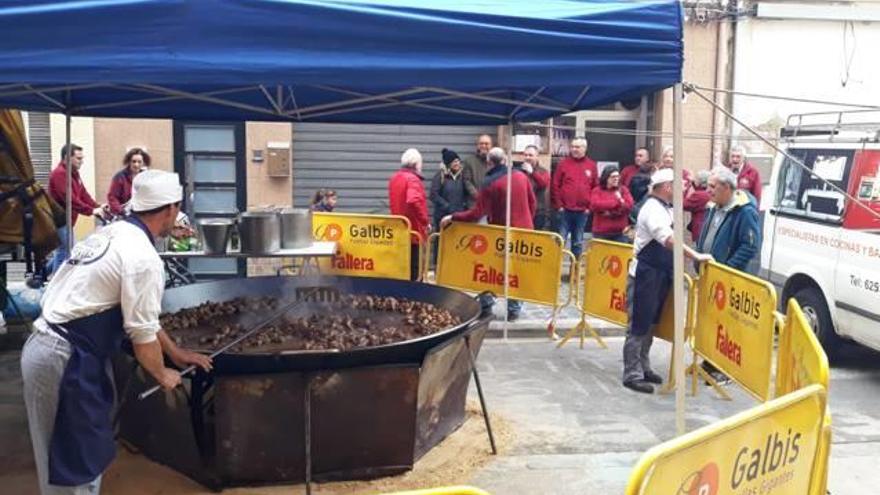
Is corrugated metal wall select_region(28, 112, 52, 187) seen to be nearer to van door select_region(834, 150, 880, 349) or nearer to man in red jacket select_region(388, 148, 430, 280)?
man in red jacket select_region(388, 148, 430, 280)

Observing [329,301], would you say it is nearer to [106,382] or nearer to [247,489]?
[247,489]

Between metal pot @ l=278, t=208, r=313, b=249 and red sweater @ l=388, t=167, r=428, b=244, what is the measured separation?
1168mm

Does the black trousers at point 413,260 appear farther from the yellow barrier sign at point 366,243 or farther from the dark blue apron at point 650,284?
the dark blue apron at point 650,284

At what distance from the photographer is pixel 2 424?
606cm

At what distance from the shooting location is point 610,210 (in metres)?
10.2

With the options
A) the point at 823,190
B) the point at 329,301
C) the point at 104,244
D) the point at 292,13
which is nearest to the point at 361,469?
the point at 329,301

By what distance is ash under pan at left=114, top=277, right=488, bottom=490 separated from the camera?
183 inches

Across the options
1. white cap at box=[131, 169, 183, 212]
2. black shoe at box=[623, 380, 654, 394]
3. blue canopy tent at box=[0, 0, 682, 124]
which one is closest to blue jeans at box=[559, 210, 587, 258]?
black shoe at box=[623, 380, 654, 394]

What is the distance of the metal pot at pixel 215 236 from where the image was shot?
8.12 metres

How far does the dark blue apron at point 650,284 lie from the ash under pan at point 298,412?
2094mm

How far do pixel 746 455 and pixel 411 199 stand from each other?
21.9 ft

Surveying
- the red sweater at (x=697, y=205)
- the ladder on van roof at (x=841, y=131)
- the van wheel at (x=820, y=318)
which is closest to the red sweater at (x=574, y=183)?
the red sweater at (x=697, y=205)

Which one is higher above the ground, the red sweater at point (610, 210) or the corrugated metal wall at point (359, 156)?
the corrugated metal wall at point (359, 156)

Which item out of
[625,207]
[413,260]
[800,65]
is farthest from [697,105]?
[413,260]
